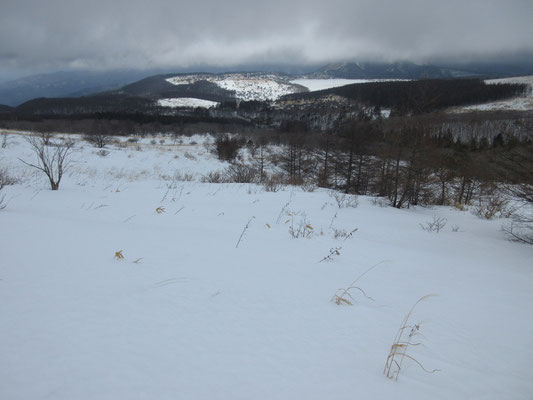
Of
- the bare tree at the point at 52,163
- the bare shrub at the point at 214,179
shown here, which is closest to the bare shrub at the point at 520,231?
the bare shrub at the point at 214,179

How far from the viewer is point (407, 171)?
9039 mm

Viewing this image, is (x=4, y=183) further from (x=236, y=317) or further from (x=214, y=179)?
(x=236, y=317)

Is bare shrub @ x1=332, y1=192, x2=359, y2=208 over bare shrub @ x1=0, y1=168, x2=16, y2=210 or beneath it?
beneath

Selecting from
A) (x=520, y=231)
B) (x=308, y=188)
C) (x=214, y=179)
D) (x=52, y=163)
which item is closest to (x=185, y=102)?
(x=214, y=179)

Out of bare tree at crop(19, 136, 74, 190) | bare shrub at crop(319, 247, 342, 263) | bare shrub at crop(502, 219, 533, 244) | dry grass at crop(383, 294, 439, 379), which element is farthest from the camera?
bare tree at crop(19, 136, 74, 190)

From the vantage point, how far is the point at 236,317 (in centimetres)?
155

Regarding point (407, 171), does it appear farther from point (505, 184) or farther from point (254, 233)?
point (254, 233)

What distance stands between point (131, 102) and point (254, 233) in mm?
150095

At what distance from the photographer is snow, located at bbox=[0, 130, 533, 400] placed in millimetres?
1091

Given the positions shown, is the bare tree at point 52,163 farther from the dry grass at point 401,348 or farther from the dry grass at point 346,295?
the dry grass at point 401,348

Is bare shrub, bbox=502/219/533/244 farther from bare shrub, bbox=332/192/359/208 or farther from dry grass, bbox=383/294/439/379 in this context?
dry grass, bbox=383/294/439/379

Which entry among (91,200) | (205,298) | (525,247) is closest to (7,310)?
(205,298)

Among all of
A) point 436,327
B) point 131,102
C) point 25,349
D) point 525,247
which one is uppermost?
point 131,102

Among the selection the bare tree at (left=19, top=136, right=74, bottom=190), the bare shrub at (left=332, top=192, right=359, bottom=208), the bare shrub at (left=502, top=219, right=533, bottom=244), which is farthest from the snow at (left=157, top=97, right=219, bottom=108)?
the bare shrub at (left=502, top=219, right=533, bottom=244)
